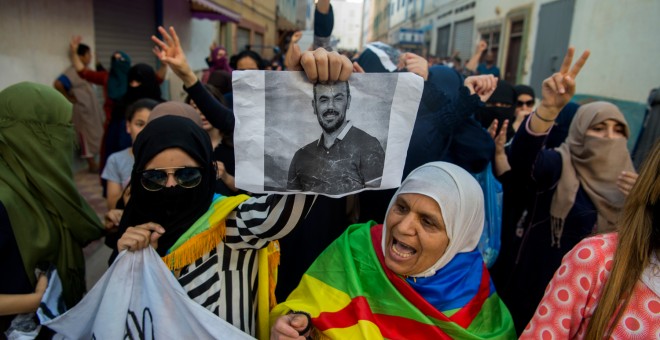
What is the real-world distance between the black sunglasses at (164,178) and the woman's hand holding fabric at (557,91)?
57.5 inches

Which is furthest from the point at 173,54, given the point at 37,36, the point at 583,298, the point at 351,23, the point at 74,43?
the point at 351,23

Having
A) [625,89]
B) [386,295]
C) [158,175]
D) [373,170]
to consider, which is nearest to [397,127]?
[373,170]

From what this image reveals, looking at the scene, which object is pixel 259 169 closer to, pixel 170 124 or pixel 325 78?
pixel 325 78

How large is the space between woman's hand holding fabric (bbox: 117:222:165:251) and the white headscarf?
81 cm

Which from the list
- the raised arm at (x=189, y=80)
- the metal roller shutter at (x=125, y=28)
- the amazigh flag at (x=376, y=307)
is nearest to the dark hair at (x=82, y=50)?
the metal roller shutter at (x=125, y=28)

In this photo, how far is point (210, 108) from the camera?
2.38 meters

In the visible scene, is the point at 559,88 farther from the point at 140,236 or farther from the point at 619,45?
the point at 619,45

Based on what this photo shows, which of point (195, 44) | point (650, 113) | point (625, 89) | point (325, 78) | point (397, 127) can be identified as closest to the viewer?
point (325, 78)

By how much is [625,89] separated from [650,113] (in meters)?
2.64

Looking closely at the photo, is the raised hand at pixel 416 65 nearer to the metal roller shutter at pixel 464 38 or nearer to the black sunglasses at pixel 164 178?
the black sunglasses at pixel 164 178

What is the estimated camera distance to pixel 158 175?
5.07 ft

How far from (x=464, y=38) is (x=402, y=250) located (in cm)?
1749

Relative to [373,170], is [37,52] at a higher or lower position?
higher

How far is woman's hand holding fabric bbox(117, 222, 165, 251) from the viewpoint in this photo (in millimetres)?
1438
